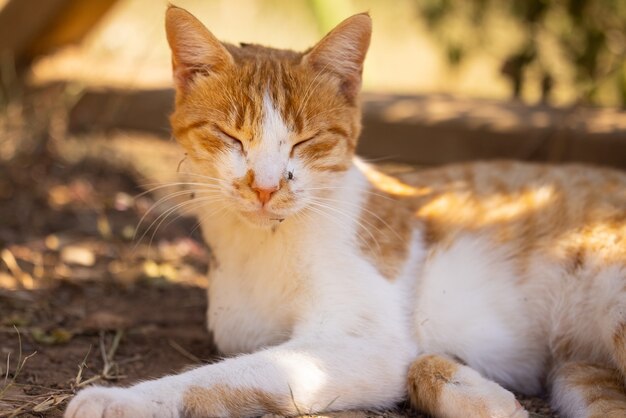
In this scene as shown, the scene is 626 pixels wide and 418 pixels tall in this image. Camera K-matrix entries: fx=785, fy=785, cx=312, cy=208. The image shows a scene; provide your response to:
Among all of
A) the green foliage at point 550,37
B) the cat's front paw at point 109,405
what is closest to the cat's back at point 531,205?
the cat's front paw at point 109,405

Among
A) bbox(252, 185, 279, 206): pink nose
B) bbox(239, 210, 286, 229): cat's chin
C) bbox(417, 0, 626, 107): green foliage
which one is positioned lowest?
bbox(239, 210, 286, 229): cat's chin

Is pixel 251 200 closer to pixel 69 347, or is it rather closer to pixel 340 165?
pixel 340 165

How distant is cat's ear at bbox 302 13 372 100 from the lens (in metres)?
2.47

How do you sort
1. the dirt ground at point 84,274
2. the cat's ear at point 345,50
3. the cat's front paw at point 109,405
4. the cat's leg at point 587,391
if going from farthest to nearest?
the dirt ground at point 84,274 → the cat's ear at point 345,50 → the cat's leg at point 587,391 → the cat's front paw at point 109,405

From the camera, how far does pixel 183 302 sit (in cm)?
340

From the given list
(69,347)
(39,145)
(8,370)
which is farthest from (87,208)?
(8,370)

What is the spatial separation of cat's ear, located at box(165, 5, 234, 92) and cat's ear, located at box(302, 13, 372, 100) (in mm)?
281

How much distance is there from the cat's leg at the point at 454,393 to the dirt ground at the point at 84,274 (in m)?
0.10

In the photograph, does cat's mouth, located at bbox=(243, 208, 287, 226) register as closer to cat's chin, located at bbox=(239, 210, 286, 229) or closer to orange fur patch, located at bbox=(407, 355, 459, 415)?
cat's chin, located at bbox=(239, 210, 286, 229)

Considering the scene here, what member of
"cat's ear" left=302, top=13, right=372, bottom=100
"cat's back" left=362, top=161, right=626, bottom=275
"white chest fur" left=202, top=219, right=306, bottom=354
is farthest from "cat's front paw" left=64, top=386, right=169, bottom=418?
"cat's ear" left=302, top=13, right=372, bottom=100

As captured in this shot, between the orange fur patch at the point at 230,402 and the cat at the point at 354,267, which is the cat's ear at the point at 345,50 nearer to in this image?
the cat at the point at 354,267

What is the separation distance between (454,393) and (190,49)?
132 cm

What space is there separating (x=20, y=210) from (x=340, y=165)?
2.35 metres

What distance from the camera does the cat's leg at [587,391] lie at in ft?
7.60
